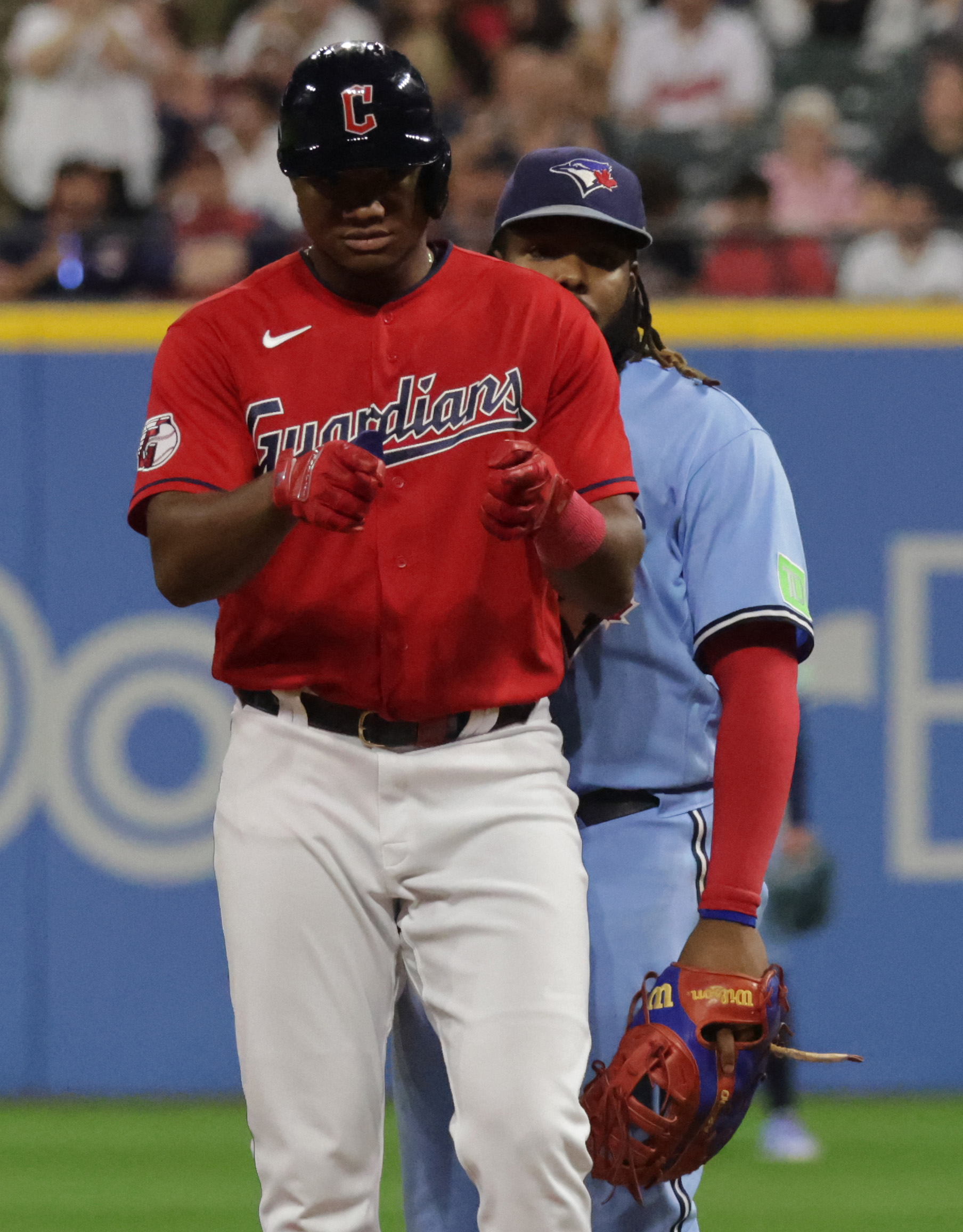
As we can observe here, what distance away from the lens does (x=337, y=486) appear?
2324mm

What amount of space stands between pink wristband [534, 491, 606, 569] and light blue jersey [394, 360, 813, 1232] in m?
0.36

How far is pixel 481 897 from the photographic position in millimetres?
2555

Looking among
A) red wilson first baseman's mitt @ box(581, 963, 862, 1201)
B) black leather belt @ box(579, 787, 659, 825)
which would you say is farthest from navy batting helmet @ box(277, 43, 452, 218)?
red wilson first baseman's mitt @ box(581, 963, 862, 1201)

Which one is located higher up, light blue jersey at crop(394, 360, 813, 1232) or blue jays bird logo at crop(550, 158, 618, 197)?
blue jays bird logo at crop(550, 158, 618, 197)

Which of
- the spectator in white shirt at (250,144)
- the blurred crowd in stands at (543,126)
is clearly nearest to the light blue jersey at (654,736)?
the blurred crowd in stands at (543,126)

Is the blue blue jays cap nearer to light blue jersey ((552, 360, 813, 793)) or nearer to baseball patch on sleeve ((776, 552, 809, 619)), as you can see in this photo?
light blue jersey ((552, 360, 813, 793))

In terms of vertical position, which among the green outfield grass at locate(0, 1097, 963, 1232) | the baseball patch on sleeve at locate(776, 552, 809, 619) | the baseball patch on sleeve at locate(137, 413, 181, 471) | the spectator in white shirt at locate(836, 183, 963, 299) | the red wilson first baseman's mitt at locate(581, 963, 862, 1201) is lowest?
A: the green outfield grass at locate(0, 1097, 963, 1232)

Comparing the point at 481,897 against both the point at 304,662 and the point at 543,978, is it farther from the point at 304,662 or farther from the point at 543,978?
the point at 304,662

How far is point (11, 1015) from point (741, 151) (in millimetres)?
4857

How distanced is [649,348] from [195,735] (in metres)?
3.79

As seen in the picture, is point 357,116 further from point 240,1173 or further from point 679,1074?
point 240,1173

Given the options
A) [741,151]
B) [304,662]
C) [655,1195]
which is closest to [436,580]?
[304,662]

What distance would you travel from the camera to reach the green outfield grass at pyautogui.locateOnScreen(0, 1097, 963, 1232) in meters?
5.10

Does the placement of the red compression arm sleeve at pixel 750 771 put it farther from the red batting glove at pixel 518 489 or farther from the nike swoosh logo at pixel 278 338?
the nike swoosh logo at pixel 278 338
